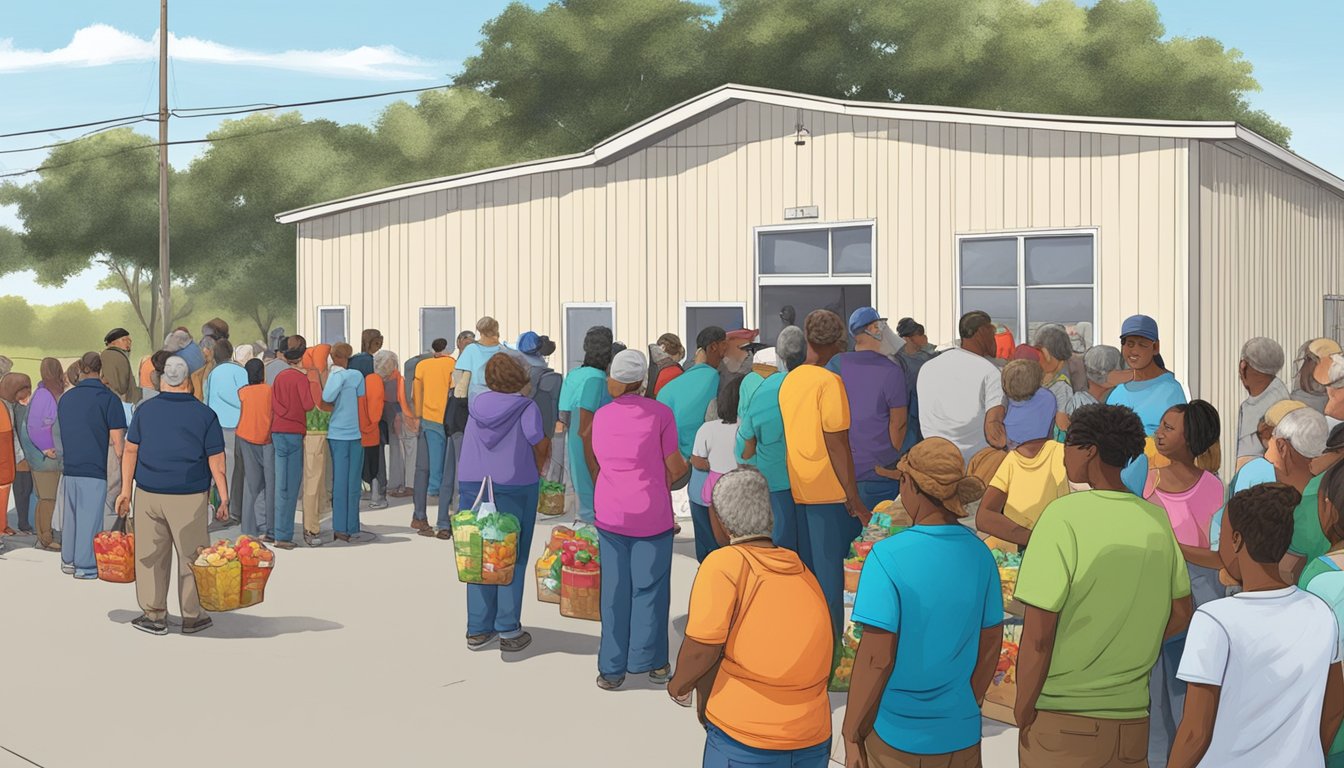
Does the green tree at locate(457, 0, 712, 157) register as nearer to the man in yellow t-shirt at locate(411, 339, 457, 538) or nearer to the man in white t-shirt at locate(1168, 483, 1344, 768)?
the man in yellow t-shirt at locate(411, 339, 457, 538)

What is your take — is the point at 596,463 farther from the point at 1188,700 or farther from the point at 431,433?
the point at 431,433

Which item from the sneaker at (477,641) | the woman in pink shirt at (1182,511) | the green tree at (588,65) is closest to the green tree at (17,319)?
the green tree at (588,65)

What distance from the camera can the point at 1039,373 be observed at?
7531 mm

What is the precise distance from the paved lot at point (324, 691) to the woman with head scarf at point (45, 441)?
5.40ft

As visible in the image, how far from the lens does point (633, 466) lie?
24.3 feet

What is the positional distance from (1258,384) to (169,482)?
265 inches

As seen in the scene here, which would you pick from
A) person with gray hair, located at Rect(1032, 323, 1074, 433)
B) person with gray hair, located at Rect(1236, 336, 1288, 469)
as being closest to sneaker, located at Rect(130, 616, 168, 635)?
person with gray hair, located at Rect(1032, 323, 1074, 433)

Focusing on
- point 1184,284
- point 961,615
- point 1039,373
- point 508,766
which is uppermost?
point 1184,284

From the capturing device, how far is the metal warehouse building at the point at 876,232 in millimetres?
13273

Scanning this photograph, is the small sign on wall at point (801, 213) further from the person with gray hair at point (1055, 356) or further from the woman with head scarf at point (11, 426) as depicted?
the woman with head scarf at point (11, 426)

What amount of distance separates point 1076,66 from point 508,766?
4998 centimetres

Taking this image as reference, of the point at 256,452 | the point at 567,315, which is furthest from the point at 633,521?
the point at 567,315

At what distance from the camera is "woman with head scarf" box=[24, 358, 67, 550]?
11.7 meters

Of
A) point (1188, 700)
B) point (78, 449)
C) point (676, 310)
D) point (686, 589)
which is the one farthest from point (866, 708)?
point (676, 310)
